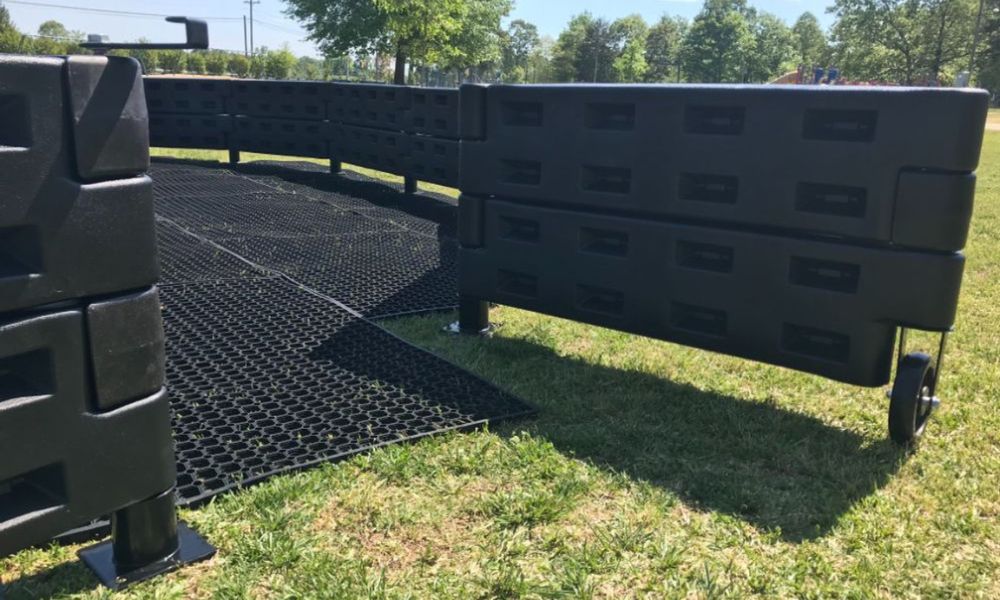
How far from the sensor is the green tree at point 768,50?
101125mm

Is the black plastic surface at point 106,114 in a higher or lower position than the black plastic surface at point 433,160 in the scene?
higher

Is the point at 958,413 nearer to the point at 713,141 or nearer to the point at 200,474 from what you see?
the point at 713,141

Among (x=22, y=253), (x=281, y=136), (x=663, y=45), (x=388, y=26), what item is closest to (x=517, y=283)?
(x=22, y=253)

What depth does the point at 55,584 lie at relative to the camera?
2387 millimetres

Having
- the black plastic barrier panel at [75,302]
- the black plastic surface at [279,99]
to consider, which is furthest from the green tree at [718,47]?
the black plastic barrier panel at [75,302]

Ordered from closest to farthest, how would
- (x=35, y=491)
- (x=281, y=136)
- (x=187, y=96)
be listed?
(x=35, y=491) < (x=281, y=136) < (x=187, y=96)

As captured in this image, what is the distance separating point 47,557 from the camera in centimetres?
254

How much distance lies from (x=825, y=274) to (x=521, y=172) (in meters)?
1.86

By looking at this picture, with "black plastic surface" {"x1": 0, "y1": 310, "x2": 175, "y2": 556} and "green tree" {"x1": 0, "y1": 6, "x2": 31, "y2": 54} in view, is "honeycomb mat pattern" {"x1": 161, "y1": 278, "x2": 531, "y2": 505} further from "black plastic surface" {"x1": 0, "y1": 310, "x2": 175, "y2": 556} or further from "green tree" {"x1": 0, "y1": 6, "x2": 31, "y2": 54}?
"green tree" {"x1": 0, "y1": 6, "x2": 31, "y2": 54}

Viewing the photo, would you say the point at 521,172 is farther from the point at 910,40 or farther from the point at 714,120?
the point at 910,40

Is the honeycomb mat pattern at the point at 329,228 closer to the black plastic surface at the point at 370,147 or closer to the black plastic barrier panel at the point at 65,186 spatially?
the black plastic surface at the point at 370,147

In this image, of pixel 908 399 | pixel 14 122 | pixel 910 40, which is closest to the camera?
→ pixel 14 122

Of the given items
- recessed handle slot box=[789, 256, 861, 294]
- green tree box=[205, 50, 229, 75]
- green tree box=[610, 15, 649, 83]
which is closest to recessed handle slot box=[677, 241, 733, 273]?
recessed handle slot box=[789, 256, 861, 294]

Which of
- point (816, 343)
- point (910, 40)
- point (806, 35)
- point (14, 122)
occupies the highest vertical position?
point (806, 35)
